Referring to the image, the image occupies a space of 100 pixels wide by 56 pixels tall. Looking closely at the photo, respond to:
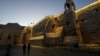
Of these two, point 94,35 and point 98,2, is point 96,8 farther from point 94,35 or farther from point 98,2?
point 94,35

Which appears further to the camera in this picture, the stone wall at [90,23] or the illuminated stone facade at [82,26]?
the illuminated stone facade at [82,26]

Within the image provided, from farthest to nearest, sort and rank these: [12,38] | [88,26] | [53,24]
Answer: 1. [12,38]
2. [53,24]
3. [88,26]

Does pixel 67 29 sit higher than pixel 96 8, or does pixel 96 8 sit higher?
pixel 96 8

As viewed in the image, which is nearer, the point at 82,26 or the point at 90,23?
the point at 90,23

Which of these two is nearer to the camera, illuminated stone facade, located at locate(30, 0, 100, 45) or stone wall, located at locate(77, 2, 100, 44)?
stone wall, located at locate(77, 2, 100, 44)

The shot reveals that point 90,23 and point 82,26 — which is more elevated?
→ point 90,23

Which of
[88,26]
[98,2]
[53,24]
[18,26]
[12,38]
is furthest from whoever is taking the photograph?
[18,26]

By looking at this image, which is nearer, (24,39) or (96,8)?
(96,8)

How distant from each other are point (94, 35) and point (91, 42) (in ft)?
2.65

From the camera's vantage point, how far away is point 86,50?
36.9 ft

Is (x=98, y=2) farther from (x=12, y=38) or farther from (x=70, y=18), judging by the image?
(x=12, y=38)

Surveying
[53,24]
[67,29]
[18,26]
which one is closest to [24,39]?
[18,26]

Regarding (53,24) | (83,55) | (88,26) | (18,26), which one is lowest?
(83,55)

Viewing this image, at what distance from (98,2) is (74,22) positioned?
3843 mm
